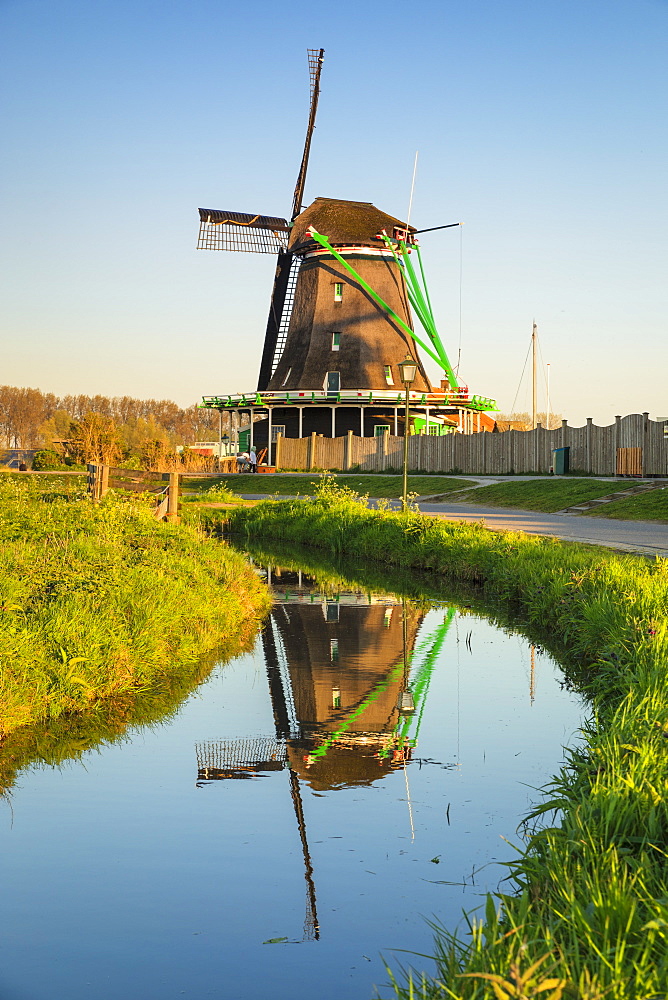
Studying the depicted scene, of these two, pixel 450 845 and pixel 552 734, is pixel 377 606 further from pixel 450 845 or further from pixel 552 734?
pixel 450 845

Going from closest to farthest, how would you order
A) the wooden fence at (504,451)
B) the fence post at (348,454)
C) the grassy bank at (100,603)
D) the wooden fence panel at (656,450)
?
the grassy bank at (100,603), the wooden fence panel at (656,450), the wooden fence at (504,451), the fence post at (348,454)

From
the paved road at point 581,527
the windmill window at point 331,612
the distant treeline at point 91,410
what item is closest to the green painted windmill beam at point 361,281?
the paved road at point 581,527

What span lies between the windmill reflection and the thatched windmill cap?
3686 centimetres

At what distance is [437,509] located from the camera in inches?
1075

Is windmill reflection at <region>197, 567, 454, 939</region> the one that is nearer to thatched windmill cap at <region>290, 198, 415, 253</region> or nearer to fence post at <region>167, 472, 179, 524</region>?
fence post at <region>167, 472, 179, 524</region>

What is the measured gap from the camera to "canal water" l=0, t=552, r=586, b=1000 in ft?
13.0

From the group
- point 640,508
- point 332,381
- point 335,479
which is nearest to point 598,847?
point 640,508

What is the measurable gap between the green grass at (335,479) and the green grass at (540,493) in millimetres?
3259

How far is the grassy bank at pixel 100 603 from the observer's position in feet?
24.6

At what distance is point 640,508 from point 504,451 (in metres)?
17.1

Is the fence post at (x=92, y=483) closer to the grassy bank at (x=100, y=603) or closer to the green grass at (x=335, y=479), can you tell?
the grassy bank at (x=100, y=603)

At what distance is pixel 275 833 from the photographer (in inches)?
207

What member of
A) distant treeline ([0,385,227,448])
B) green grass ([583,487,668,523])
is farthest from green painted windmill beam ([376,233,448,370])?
distant treeline ([0,385,227,448])

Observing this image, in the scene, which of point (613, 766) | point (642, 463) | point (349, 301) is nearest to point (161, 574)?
point (613, 766)
